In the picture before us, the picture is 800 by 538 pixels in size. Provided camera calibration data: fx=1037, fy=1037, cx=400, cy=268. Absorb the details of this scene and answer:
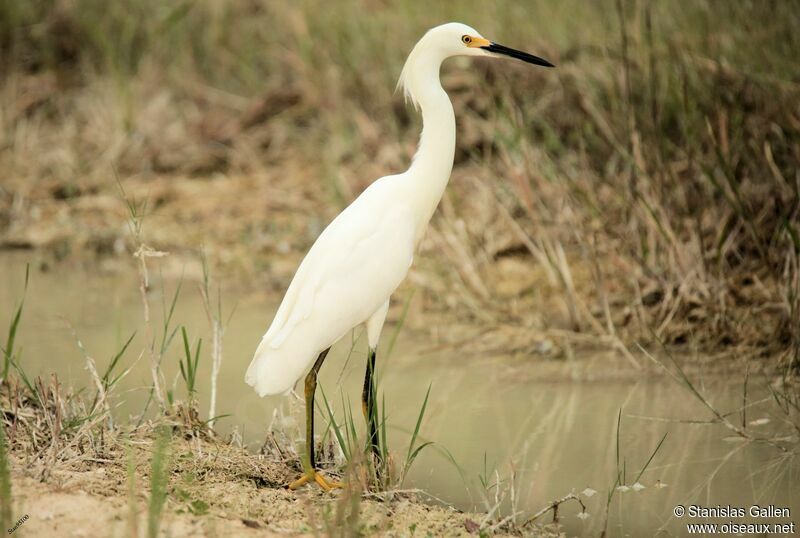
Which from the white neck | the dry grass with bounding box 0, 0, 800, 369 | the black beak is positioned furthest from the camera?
the dry grass with bounding box 0, 0, 800, 369

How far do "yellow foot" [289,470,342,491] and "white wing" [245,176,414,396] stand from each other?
0.89 ft

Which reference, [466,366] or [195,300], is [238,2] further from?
[466,366]

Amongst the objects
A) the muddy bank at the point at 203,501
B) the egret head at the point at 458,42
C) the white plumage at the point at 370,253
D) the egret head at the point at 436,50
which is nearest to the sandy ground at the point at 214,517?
the muddy bank at the point at 203,501

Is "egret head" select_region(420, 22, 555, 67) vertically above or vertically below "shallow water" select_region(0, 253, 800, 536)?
above

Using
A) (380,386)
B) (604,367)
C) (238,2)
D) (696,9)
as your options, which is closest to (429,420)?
(380,386)

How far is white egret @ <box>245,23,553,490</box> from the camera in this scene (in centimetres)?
309

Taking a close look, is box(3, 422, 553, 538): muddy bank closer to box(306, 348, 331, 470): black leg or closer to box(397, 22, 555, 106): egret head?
box(306, 348, 331, 470): black leg

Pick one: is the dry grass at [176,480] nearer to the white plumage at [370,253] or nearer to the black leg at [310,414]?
the black leg at [310,414]

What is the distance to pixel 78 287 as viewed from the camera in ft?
18.4

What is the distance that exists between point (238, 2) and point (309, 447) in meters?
6.30

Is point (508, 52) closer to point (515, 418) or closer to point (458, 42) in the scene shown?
point (458, 42)

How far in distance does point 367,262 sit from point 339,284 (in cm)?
11

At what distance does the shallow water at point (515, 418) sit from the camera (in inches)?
124

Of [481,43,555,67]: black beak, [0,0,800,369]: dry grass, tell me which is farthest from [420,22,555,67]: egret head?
[0,0,800,369]: dry grass
